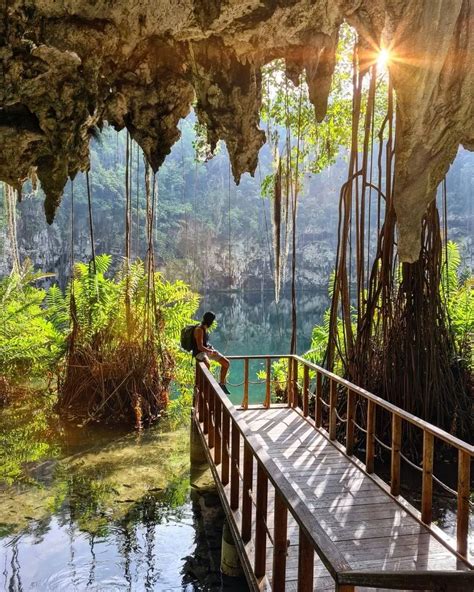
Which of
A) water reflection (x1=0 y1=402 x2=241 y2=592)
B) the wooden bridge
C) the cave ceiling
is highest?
the cave ceiling

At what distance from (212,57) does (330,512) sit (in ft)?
12.4

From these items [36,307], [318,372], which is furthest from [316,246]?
[318,372]

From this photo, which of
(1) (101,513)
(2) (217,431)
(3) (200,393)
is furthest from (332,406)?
(1) (101,513)

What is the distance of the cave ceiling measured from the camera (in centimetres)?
369

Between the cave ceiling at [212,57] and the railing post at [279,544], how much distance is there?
2225mm

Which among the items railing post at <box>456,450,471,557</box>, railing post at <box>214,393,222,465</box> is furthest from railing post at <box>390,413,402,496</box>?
railing post at <box>214,393,222,465</box>

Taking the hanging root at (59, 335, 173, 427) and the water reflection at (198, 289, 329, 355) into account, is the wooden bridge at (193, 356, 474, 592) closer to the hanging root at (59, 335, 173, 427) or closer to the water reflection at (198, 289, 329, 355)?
the hanging root at (59, 335, 173, 427)

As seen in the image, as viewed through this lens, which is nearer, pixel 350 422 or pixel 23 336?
pixel 350 422

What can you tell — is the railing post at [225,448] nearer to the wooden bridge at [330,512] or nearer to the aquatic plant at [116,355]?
the wooden bridge at [330,512]

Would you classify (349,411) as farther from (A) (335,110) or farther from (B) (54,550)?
(A) (335,110)

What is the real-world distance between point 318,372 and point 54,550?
272cm

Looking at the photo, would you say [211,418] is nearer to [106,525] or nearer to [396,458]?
[106,525]

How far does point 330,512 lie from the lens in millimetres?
3354

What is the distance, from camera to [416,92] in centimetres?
379
